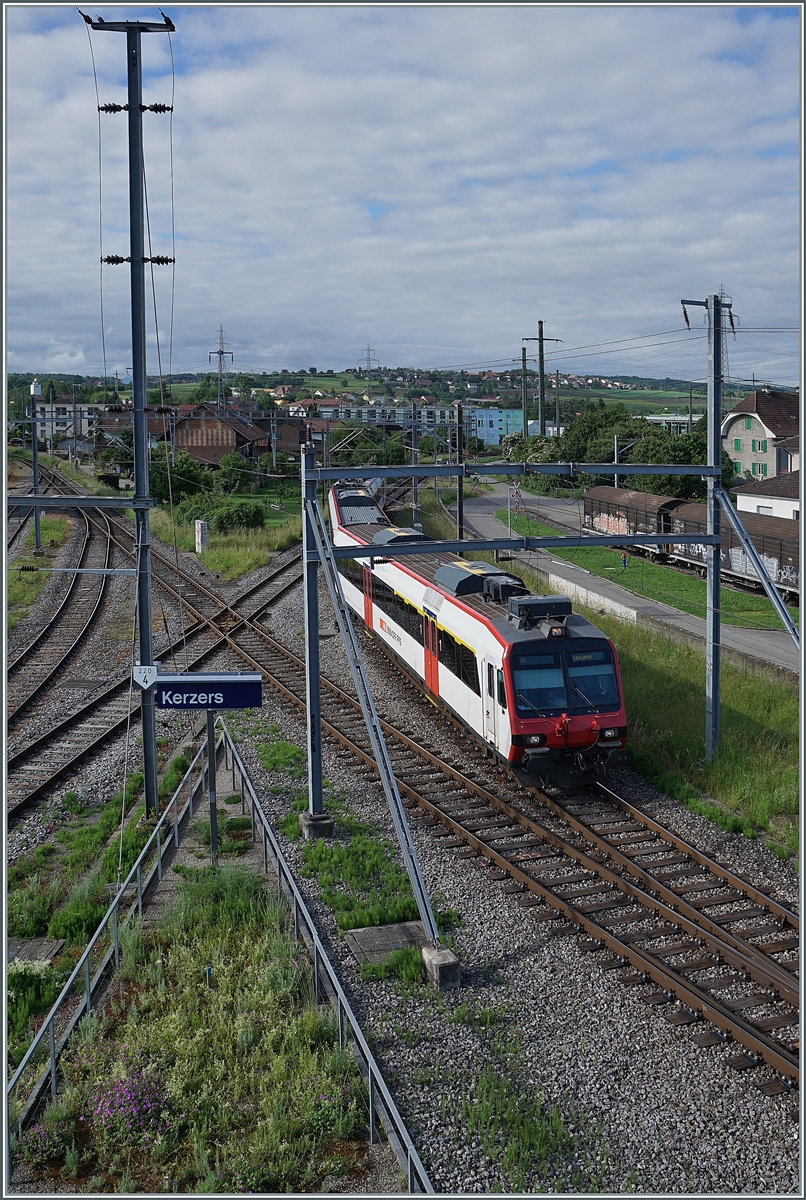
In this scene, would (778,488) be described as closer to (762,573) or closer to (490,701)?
(762,573)

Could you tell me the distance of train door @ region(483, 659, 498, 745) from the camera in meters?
13.7

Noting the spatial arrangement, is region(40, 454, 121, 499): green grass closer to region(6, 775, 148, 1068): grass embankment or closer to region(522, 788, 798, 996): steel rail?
region(6, 775, 148, 1068): grass embankment

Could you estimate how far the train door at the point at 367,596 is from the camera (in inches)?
900

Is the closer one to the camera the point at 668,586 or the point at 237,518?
the point at 668,586

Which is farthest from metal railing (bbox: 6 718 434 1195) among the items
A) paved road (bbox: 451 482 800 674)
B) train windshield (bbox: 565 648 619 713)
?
paved road (bbox: 451 482 800 674)

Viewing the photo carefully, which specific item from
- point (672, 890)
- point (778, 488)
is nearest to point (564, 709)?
point (672, 890)

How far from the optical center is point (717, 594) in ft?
47.6

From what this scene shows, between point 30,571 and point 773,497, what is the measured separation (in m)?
28.0

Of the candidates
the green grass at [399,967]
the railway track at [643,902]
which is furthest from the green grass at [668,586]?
the green grass at [399,967]

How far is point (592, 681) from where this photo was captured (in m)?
13.6

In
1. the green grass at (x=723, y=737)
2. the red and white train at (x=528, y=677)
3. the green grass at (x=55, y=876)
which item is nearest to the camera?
the green grass at (x=55, y=876)

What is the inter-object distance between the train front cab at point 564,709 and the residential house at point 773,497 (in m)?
25.3

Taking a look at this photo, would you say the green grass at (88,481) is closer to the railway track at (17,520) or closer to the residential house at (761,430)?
the railway track at (17,520)

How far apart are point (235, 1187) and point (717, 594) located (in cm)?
1093
